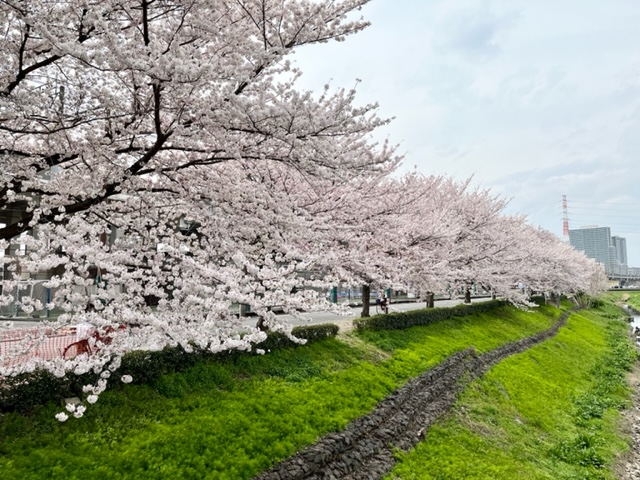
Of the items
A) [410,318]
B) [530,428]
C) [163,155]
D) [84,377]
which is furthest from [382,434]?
[410,318]

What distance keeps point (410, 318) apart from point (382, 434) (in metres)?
10.3

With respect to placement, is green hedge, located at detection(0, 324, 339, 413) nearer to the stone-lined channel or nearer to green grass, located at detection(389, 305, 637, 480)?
the stone-lined channel

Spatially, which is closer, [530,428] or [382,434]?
[382,434]

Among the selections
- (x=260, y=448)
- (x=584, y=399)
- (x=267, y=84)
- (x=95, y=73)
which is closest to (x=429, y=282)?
(x=584, y=399)

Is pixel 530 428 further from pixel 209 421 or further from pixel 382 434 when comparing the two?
pixel 209 421

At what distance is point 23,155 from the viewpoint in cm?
707

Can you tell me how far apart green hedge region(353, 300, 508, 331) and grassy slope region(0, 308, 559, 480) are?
10.3ft

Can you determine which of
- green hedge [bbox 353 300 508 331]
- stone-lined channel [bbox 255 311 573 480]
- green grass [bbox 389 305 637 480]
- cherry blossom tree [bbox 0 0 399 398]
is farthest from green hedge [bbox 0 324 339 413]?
green hedge [bbox 353 300 508 331]

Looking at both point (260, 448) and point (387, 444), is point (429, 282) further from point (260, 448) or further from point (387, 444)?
point (260, 448)

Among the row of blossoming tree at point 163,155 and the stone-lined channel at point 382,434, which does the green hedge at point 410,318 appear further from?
the row of blossoming tree at point 163,155

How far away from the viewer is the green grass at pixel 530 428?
33.2 ft

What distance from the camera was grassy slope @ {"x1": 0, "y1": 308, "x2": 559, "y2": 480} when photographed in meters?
6.38

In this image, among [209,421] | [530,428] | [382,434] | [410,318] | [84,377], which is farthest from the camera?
[410,318]

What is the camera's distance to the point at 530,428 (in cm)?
1346
